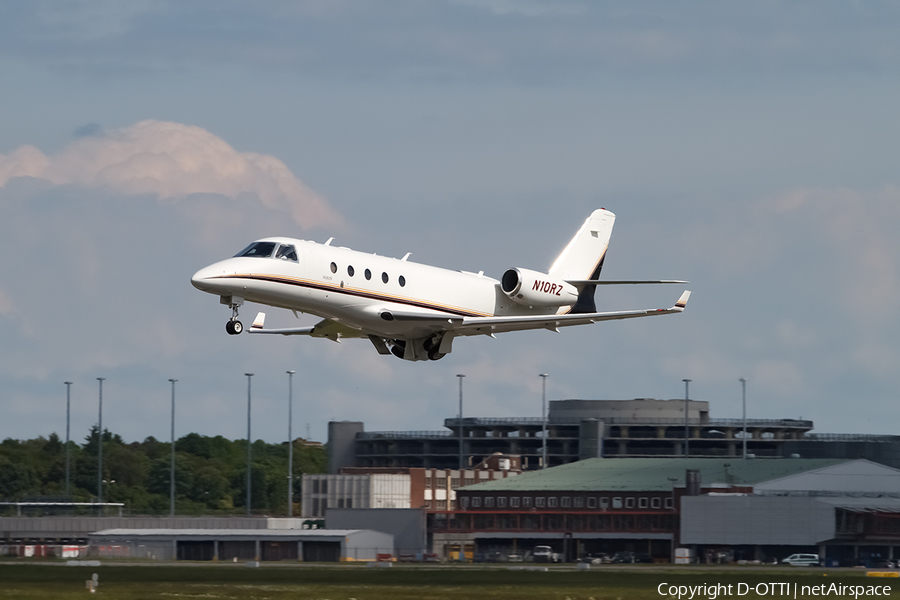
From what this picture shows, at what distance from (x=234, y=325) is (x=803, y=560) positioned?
54.0 m

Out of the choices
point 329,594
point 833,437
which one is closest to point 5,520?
point 329,594

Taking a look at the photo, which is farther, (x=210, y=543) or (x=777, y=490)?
(x=777, y=490)

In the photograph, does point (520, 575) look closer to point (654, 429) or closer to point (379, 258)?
point (379, 258)

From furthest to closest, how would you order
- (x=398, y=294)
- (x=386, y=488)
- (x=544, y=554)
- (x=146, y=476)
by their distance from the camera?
(x=146, y=476)
(x=386, y=488)
(x=544, y=554)
(x=398, y=294)

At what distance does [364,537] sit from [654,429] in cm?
6215

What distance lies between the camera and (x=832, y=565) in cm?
8300

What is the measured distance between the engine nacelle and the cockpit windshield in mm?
10259

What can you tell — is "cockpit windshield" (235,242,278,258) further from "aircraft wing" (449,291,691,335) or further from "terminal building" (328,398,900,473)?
"terminal building" (328,398,900,473)

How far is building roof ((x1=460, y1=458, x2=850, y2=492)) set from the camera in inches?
3819

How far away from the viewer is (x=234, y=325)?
1592 inches

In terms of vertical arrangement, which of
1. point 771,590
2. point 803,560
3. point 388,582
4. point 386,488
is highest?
point 386,488

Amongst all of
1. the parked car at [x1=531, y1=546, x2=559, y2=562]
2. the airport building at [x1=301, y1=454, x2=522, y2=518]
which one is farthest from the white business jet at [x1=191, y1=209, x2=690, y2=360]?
the airport building at [x1=301, y1=454, x2=522, y2=518]

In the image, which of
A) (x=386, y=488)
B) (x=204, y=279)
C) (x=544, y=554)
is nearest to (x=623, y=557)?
(x=544, y=554)

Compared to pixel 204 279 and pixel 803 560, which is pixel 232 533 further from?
pixel 204 279
